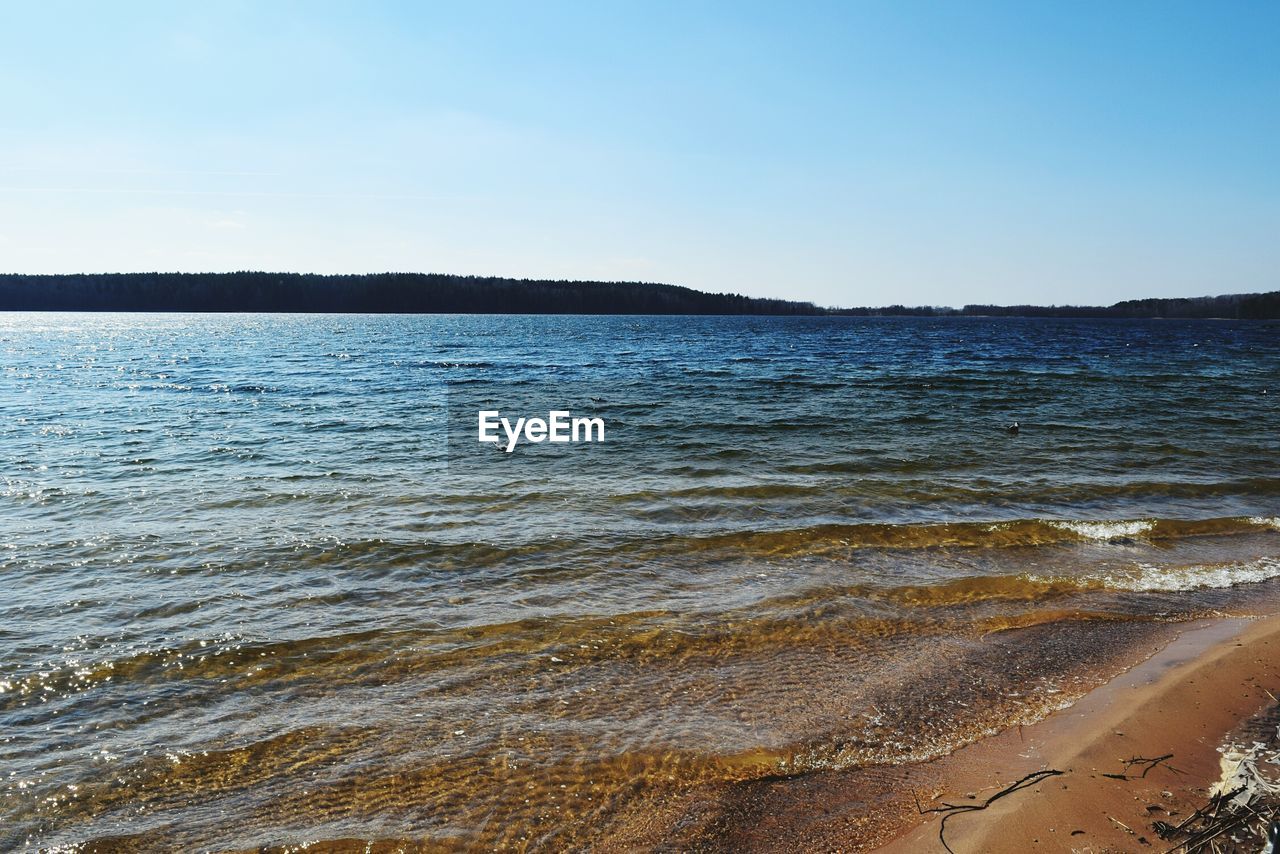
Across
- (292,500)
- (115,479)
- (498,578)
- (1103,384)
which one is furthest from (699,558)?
(1103,384)

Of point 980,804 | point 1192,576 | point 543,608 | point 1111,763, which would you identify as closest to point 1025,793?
point 980,804

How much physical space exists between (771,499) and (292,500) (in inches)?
346

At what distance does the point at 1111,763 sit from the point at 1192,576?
5948 millimetres

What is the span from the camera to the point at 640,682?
6.30 meters

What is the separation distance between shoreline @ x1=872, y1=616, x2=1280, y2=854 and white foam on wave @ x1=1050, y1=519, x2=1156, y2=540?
443 centimetres

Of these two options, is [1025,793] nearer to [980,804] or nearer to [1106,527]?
[980,804]

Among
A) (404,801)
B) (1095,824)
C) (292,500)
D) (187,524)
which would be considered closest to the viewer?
(1095,824)

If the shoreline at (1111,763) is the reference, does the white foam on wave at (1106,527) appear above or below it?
above

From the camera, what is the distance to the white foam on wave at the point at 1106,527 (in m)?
11.0

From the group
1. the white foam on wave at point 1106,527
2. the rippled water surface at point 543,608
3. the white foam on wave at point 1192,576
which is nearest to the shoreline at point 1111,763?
the rippled water surface at point 543,608

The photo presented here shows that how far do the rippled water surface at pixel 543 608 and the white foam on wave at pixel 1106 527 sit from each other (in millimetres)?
65

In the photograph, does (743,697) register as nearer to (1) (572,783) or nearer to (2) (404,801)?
(1) (572,783)

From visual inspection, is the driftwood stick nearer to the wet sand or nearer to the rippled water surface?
the wet sand

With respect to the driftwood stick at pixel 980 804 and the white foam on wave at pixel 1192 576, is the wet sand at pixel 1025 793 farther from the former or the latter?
the white foam on wave at pixel 1192 576
